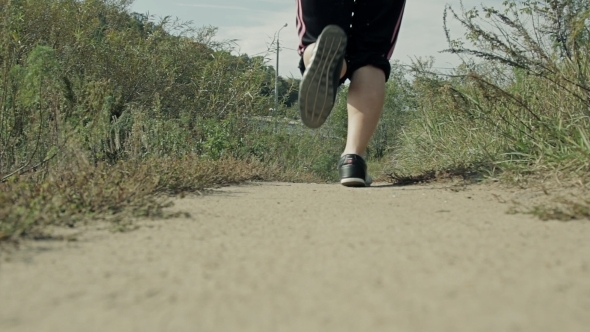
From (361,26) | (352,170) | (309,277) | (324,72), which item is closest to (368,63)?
(361,26)

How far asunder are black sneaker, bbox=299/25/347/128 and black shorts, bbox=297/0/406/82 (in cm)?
28

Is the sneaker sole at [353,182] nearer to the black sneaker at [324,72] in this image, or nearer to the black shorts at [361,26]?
the black sneaker at [324,72]

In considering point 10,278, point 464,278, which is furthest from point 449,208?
point 10,278

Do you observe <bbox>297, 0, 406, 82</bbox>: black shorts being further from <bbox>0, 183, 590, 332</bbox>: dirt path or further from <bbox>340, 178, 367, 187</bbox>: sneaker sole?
<bbox>0, 183, 590, 332</bbox>: dirt path

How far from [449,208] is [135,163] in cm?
171

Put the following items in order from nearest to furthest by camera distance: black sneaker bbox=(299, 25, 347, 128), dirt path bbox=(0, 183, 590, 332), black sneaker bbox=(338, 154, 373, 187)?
dirt path bbox=(0, 183, 590, 332) < black sneaker bbox=(299, 25, 347, 128) < black sneaker bbox=(338, 154, 373, 187)

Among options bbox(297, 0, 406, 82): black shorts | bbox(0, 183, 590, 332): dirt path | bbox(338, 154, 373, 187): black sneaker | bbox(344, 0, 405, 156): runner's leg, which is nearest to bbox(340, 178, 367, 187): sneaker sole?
bbox(338, 154, 373, 187): black sneaker

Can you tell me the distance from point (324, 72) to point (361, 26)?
520 millimetres

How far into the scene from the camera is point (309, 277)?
162cm

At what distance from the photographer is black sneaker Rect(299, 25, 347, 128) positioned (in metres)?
3.67

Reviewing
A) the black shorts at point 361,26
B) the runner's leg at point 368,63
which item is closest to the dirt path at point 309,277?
the runner's leg at point 368,63

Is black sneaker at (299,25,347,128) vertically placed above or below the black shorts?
below

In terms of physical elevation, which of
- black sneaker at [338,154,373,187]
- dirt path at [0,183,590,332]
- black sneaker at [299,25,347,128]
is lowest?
dirt path at [0,183,590,332]

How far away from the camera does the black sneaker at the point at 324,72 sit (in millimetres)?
3668
